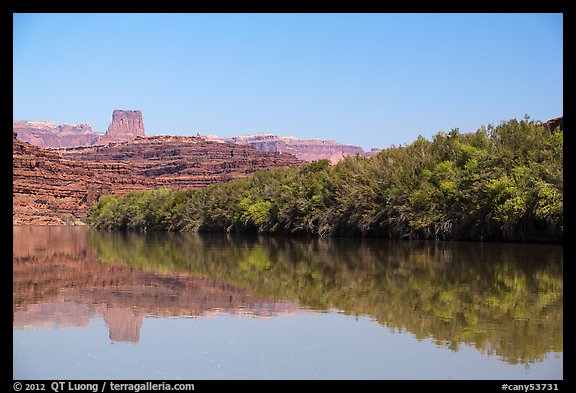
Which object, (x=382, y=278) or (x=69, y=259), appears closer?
(x=382, y=278)

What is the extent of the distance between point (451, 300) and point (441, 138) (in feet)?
153

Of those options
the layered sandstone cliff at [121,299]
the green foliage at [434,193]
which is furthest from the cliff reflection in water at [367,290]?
the green foliage at [434,193]

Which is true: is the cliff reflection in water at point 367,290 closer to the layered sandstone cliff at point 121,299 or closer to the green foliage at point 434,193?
the layered sandstone cliff at point 121,299

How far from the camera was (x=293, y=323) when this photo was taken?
743 inches

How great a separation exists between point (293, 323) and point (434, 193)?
137ft

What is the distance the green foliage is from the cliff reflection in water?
9.58 m

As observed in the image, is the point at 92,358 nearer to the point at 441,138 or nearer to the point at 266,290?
the point at 266,290

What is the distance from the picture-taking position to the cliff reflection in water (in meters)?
17.6

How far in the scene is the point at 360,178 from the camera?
70.8 metres

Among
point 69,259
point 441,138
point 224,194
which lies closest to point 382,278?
point 69,259

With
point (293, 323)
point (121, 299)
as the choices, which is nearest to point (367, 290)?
point (293, 323)

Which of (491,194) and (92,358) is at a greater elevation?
(491,194)

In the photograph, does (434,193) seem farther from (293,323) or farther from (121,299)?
(293,323)
